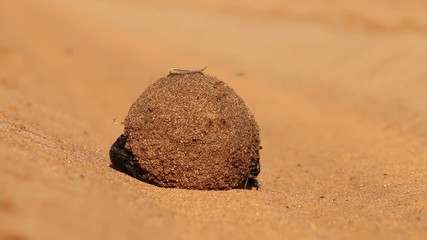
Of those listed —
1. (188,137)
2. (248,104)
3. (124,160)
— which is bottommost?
(124,160)

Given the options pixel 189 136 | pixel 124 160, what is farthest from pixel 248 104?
pixel 189 136

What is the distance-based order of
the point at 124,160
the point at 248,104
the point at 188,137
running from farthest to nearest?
the point at 248,104 < the point at 124,160 < the point at 188,137

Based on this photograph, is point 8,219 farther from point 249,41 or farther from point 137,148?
point 249,41

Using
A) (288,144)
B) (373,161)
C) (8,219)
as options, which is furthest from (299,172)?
(8,219)

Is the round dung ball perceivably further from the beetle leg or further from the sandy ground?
the sandy ground

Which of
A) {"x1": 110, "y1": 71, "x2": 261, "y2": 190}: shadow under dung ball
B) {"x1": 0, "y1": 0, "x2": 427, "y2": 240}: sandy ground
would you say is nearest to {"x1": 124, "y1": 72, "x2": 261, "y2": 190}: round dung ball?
{"x1": 110, "y1": 71, "x2": 261, "y2": 190}: shadow under dung ball

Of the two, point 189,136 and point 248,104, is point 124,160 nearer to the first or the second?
point 189,136
